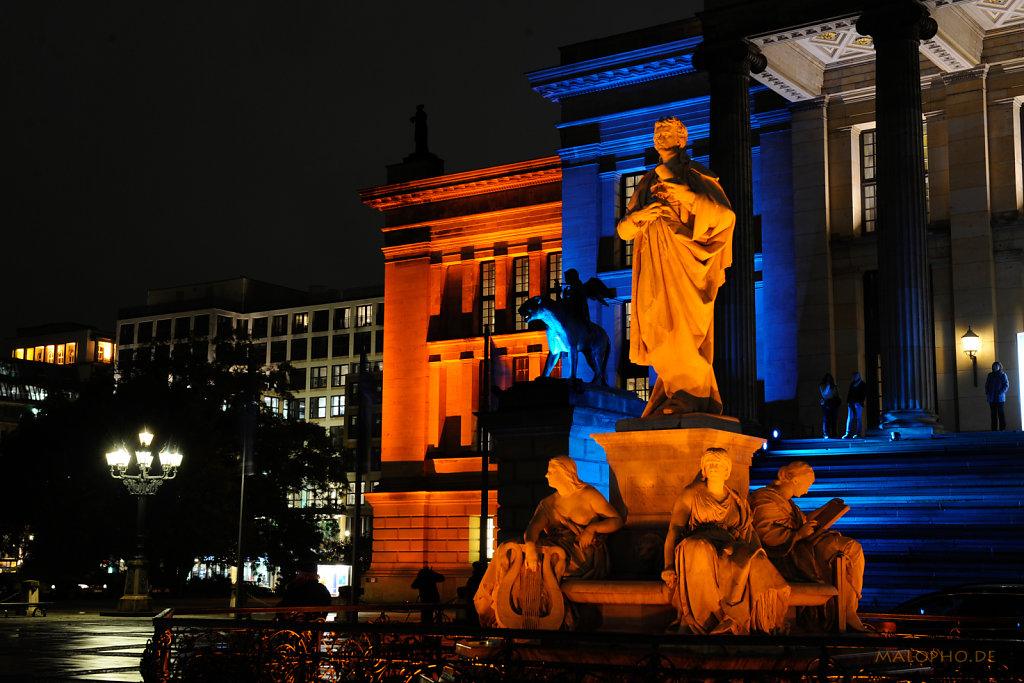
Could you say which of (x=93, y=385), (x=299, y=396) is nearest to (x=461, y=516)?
(x=93, y=385)

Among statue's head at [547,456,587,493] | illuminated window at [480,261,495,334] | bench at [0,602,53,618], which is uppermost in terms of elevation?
illuminated window at [480,261,495,334]

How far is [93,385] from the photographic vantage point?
173 feet

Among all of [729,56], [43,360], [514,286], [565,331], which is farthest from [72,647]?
[43,360]

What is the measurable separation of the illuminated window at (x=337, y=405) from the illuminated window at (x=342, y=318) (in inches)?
Answer: 250

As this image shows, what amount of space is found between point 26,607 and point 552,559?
33.3 metres

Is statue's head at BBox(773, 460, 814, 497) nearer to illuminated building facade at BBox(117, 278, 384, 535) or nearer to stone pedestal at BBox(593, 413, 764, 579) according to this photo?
stone pedestal at BBox(593, 413, 764, 579)

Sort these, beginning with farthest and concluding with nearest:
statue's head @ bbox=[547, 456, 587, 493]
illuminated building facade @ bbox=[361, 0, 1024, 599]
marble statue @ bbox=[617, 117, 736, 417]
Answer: illuminated building facade @ bbox=[361, 0, 1024, 599] → marble statue @ bbox=[617, 117, 736, 417] → statue's head @ bbox=[547, 456, 587, 493]

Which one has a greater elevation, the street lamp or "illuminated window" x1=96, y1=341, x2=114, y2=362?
"illuminated window" x1=96, y1=341, x2=114, y2=362

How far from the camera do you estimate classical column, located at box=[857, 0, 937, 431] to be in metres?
32.8

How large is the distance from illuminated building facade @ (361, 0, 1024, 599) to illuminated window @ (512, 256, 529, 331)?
0.22 m

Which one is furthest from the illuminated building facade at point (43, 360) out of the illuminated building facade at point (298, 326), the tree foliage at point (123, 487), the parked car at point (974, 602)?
the parked car at point (974, 602)

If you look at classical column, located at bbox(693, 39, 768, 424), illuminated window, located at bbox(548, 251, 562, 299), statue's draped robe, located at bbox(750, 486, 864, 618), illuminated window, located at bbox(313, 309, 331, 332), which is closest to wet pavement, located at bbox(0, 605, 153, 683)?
statue's draped robe, located at bbox(750, 486, 864, 618)

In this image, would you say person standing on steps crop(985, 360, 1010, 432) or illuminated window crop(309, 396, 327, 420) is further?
illuminated window crop(309, 396, 327, 420)

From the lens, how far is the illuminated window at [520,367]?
5456 centimetres
